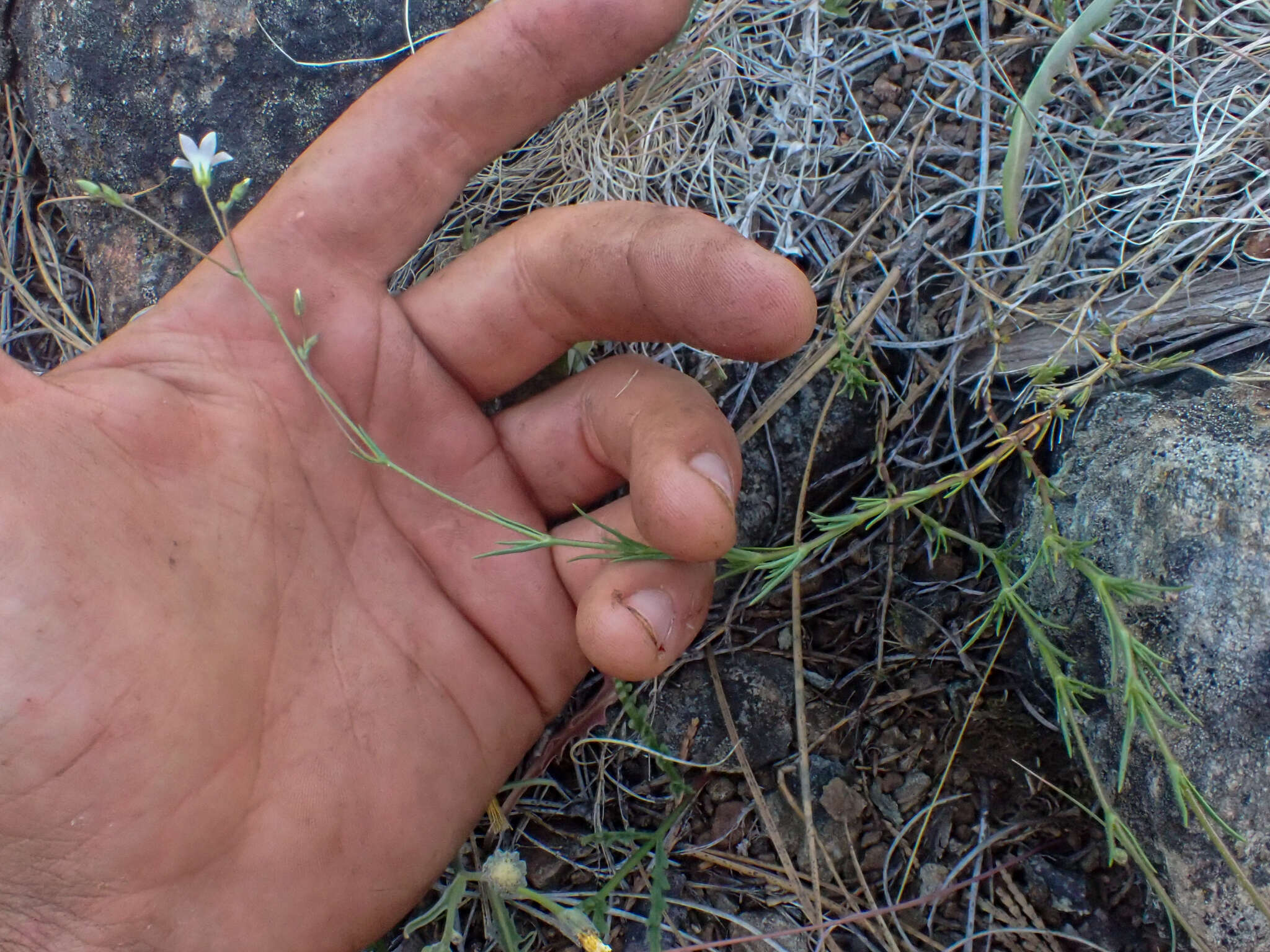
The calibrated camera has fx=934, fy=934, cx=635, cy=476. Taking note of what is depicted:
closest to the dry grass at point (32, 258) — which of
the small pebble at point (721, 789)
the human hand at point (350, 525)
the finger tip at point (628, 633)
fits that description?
the human hand at point (350, 525)

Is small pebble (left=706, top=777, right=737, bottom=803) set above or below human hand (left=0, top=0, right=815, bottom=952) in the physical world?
below

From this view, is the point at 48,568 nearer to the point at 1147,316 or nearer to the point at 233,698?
the point at 233,698

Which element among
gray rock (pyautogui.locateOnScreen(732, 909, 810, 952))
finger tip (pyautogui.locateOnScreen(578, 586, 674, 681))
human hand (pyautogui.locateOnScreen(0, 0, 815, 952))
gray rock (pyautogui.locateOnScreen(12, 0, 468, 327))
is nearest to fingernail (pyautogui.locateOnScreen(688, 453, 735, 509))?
human hand (pyautogui.locateOnScreen(0, 0, 815, 952))

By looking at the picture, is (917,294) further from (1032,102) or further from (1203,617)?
(1203,617)

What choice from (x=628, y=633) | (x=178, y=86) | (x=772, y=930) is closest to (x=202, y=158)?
(x=178, y=86)

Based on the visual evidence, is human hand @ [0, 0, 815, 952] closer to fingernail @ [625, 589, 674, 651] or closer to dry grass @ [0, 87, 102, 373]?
fingernail @ [625, 589, 674, 651]
